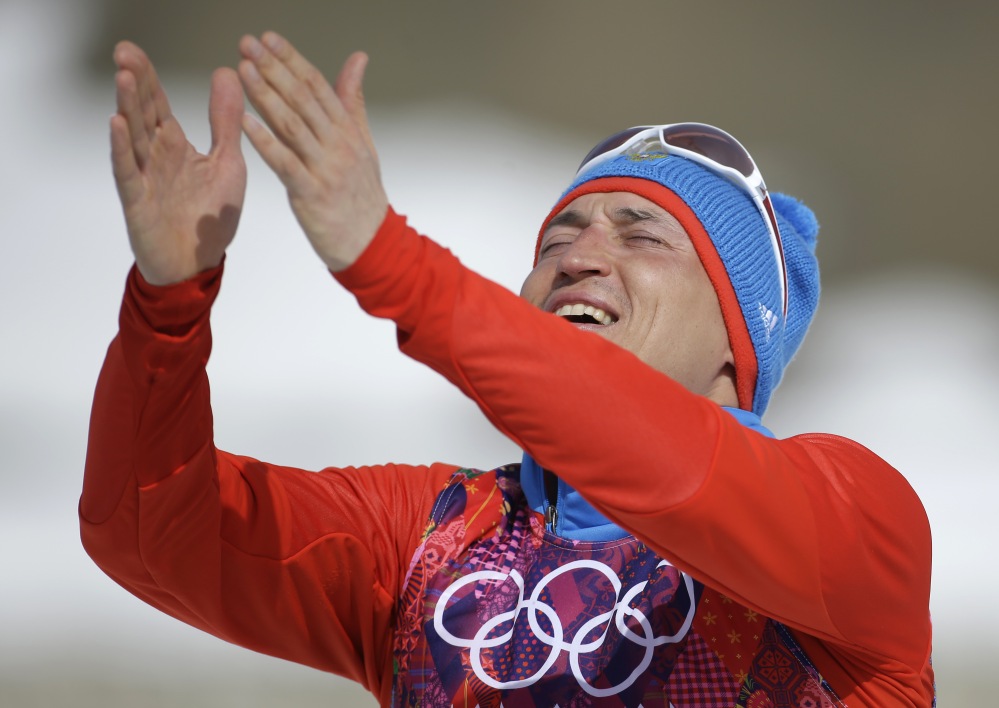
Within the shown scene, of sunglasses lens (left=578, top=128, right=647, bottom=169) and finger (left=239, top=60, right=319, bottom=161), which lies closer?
finger (left=239, top=60, right=319, bottom=161)

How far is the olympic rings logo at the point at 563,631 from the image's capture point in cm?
138

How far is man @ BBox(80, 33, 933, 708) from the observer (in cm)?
101

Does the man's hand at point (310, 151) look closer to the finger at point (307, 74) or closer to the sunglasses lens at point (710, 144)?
the finger at point (307, 74)

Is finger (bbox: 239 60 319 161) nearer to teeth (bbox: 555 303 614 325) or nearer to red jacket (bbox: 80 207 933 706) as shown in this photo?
red jacket (bbox: 80 207 933 706)

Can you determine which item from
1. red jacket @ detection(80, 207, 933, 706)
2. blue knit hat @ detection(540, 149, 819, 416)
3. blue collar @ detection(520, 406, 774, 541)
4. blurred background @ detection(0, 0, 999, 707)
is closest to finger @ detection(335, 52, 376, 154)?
red jacket @ detection(80, 207, 933, 706)

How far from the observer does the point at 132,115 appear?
111 centimetres

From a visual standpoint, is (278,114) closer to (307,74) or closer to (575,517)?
(307,74)

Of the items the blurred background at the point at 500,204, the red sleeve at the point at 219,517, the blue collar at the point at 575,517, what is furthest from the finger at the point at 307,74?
the blurred background at the point at 500,204

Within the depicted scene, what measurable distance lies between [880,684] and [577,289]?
0.66m

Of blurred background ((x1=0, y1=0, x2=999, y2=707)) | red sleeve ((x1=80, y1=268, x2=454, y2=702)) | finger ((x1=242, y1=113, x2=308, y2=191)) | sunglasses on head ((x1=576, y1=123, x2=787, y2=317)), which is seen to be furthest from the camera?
blurred background ((x1=0, y1=0, x2=999, y2=707))

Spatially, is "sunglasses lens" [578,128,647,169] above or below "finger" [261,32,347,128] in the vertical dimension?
above

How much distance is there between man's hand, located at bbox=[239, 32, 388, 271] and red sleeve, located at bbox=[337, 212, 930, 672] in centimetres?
2

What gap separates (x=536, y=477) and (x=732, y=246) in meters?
0.50

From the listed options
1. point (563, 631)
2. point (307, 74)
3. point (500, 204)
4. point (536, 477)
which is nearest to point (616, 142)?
point (536, 477)
